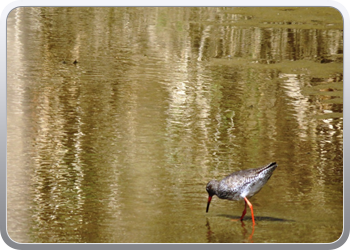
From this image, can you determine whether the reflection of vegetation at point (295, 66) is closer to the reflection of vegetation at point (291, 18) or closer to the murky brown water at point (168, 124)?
the murky brown water at point (168, 124)

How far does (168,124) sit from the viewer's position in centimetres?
791

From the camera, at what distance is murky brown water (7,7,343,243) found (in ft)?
18.1

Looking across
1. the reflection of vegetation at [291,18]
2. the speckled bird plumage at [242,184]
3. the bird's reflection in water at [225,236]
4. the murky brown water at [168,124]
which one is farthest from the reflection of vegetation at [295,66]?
the bird's reflection in water at [225,236]

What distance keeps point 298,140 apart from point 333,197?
5.27ft

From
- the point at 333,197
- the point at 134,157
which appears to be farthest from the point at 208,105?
the point at 333,197

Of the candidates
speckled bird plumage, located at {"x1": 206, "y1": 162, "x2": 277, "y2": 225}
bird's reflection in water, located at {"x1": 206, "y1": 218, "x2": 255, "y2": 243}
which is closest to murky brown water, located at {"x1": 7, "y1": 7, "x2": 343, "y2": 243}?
bird's reflection in water, located at {"x1": 206, "y1": 218, "x2": 255, "y2": 243}

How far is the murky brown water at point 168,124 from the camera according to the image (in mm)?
5520

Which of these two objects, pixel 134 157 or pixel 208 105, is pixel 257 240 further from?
pixel 208 105

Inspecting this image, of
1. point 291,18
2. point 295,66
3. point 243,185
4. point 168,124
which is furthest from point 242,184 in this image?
point 291,18

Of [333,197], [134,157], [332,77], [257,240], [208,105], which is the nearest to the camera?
[257,240]

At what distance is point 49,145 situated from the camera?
7074 millimetres

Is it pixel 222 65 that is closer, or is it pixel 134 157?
pixel 134 157
